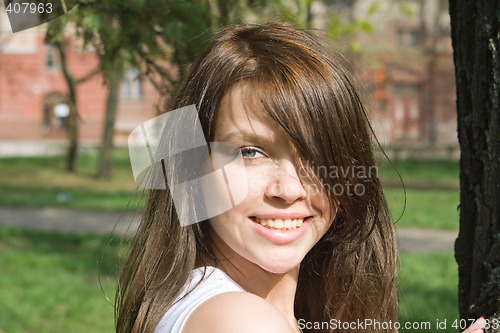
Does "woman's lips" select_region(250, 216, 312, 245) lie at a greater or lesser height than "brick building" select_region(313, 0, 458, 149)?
greater

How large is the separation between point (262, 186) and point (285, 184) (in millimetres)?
47

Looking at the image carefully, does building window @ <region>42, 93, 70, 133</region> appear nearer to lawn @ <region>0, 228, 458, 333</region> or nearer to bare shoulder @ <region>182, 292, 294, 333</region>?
lawn @ <region>0, 228, 458, 333</region>

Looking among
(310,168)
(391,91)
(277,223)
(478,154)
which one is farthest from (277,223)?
(391,91)

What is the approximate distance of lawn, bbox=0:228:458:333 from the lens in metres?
5.12

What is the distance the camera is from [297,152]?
1.52 m

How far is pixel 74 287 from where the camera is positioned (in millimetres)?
6145

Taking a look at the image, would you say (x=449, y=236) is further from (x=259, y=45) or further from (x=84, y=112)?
(x=84, y=112)

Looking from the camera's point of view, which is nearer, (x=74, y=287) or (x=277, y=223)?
(x=277, y=223)

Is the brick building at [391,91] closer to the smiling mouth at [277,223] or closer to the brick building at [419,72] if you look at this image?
the brick building at [419,72]

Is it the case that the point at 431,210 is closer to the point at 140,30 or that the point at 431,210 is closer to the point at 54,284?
the point at 54,284

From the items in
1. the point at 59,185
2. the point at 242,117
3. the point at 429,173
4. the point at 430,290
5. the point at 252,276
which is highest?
the point at 242,117

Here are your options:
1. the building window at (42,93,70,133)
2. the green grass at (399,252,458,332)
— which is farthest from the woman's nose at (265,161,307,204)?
the building window at (42,93,70,133)

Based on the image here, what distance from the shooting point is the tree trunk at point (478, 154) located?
1.93 meters

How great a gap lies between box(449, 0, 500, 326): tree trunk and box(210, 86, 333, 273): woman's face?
0.64m
